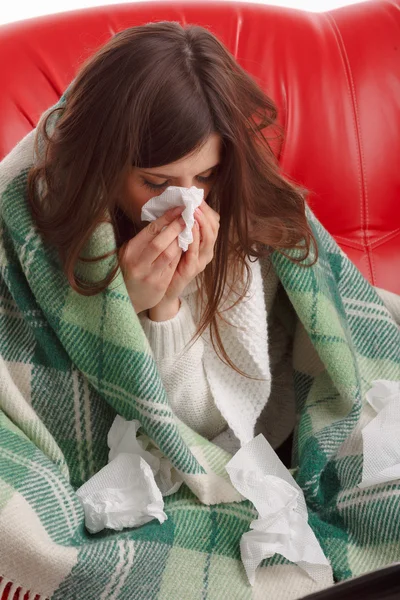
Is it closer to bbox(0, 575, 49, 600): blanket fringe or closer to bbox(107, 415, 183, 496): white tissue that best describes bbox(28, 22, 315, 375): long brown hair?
bbox(107, 415, 183, 496): white tissue

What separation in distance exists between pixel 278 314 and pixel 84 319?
378mm

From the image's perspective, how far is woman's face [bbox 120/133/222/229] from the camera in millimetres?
1038

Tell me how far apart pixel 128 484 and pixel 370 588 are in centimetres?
46

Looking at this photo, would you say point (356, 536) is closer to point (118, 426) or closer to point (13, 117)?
point (118, 426)

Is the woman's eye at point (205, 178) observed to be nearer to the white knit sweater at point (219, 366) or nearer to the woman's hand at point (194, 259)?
the woman's hand at point (194, 259)

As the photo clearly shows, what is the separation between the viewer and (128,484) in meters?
1.12

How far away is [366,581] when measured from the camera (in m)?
0.72

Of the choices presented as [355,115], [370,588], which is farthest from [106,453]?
[355,115]

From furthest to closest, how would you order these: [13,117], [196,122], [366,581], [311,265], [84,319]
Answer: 1. [13,117]
2. [311,265]
3. [84,319]
4. [196,122]
5. [366,581]

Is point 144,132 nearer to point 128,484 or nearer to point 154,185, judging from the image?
point 154,185

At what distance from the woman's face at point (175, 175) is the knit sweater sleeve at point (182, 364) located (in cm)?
17

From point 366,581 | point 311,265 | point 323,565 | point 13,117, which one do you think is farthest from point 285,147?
point 366,581

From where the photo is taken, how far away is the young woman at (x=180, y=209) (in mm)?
1020

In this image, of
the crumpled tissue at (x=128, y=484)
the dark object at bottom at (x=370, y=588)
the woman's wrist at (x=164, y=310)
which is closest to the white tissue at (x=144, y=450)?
the crumpled tissue at (x=128, y=484)
